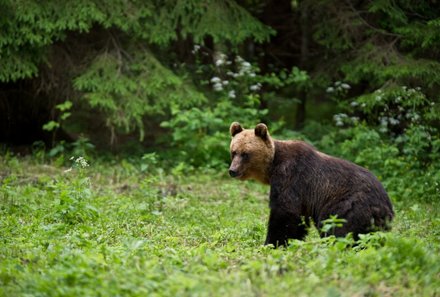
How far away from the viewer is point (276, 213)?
7.54 metres

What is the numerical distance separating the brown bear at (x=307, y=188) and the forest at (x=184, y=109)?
0.64m

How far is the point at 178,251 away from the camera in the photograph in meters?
6.78

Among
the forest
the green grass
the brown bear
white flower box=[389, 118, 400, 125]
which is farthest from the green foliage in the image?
the brown bear

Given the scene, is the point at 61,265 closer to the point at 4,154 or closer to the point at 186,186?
the point at 186,186

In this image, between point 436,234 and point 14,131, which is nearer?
point 436,234

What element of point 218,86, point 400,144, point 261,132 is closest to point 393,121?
point 400,144

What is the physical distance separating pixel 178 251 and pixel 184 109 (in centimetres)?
796

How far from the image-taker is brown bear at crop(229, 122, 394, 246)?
7207 millimetres

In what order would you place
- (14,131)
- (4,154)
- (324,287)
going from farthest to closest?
(14,131) → (4,154) → (324,287)

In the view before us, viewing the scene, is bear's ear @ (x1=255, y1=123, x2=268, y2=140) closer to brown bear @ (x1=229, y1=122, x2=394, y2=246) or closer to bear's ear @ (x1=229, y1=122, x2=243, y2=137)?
brown bear @ (x1=229, y1=122, x2=394, y2=246)

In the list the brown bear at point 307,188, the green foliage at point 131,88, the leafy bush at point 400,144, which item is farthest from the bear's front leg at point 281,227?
the green foliage at point 131,88

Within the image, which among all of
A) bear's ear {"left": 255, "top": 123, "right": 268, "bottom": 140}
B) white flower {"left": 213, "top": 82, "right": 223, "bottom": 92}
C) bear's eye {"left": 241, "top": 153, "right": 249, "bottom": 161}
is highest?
bear's ear {"left": 255, "top": 123, "right": 268, "bottom": 140}

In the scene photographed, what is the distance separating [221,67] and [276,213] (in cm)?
827

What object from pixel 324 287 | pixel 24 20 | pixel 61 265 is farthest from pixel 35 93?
pixel 324 287
